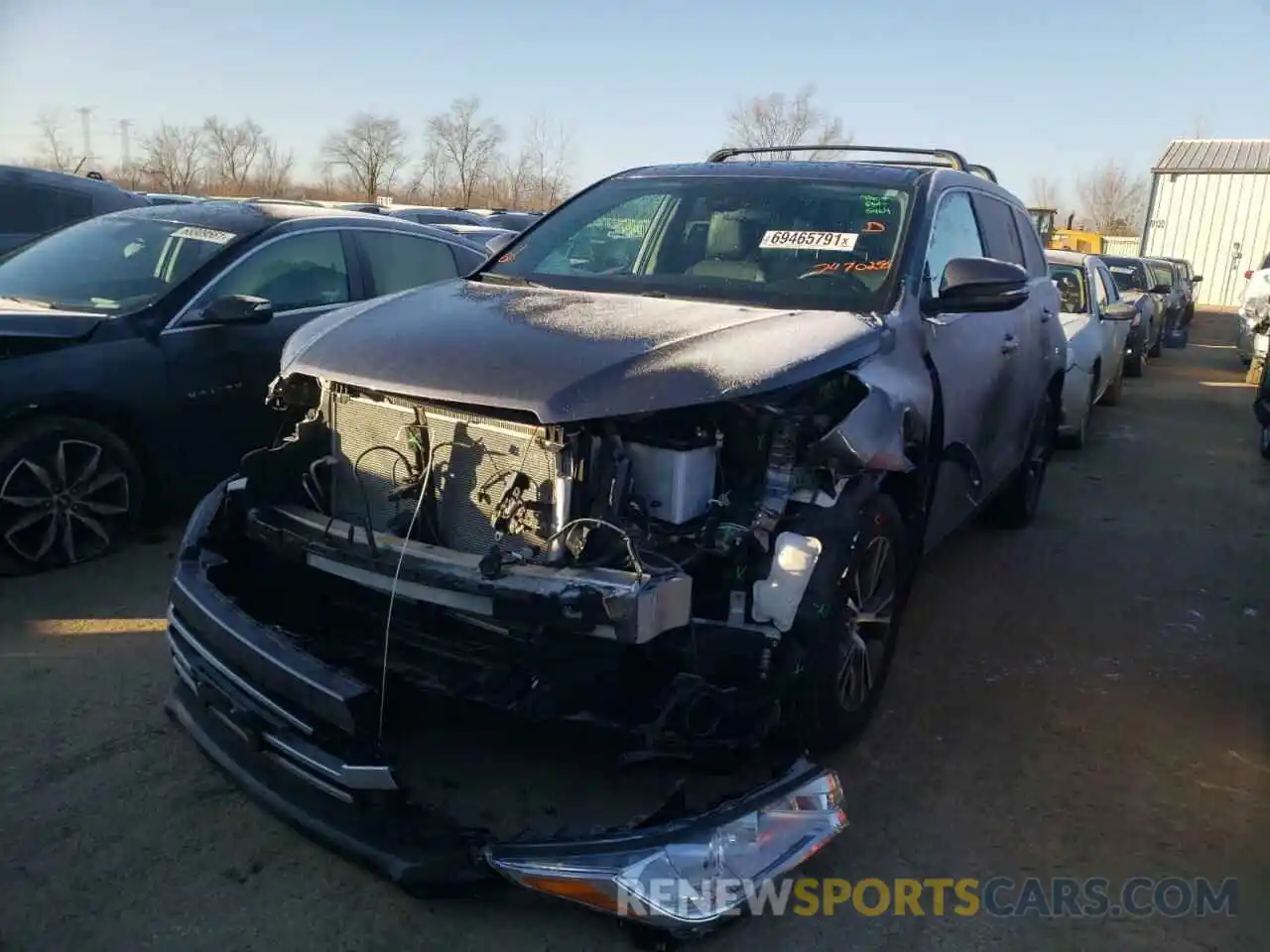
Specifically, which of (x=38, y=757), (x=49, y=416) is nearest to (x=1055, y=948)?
(x=38, y=757)

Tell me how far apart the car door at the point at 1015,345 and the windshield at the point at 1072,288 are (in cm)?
416

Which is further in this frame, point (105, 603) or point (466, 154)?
point (466, 154)

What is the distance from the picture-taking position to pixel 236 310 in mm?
5113

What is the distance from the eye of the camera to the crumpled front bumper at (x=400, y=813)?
7.93 ft

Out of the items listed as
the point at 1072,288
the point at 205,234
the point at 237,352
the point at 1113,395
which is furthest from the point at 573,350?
the point at 1113,395

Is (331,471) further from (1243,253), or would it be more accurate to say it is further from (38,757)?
(1243,253)

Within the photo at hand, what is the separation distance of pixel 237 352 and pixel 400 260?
138 cm

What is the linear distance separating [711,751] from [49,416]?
3.68 meters

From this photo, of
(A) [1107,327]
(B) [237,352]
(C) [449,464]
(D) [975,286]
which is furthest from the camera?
(A) [1107,327]

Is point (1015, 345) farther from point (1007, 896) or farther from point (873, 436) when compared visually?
point (1007, 896)

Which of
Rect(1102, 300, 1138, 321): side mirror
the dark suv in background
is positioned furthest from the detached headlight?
the dark suv in background

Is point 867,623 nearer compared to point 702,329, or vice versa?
point 702,329

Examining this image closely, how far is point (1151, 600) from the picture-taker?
529 cm

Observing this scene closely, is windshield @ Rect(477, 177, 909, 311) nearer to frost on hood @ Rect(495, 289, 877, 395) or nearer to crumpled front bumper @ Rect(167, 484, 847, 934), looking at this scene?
frost on hood @ Rect(495, 289, 877, 395)
